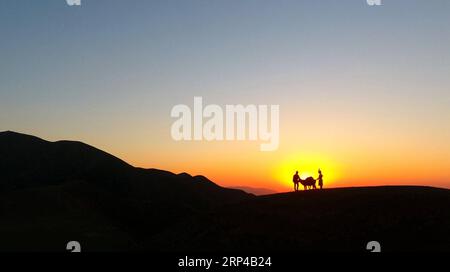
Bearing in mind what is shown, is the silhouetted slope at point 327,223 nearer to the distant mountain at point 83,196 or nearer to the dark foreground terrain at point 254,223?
the dark foreground terrain at point 254,223

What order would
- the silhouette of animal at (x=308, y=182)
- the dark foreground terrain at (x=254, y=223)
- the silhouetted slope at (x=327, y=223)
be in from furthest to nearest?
the silhouette of animal at (x=308, y=182), the dark foreground terrain at (x=254, y=223), the silhouetted slope at (x=327, y=223)

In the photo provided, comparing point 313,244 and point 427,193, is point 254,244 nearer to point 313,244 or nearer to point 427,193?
point 313,244

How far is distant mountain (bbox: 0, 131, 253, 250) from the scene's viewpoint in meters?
53.0

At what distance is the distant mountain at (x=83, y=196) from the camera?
53.0m

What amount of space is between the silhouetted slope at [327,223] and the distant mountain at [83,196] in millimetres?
7424

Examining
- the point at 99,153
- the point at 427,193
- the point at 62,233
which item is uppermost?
the point at 99,153

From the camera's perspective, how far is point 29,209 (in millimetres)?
68250

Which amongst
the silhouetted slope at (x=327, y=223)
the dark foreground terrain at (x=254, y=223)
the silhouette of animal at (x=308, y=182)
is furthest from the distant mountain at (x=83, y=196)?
the silhouette of animal at (x=308, y=182)

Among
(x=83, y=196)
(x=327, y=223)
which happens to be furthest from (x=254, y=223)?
(x=83, y=196)

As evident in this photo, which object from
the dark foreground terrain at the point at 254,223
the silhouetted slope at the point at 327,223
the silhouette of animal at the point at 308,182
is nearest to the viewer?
the silhouetted slope at the point at 327,223

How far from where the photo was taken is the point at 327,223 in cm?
3753
